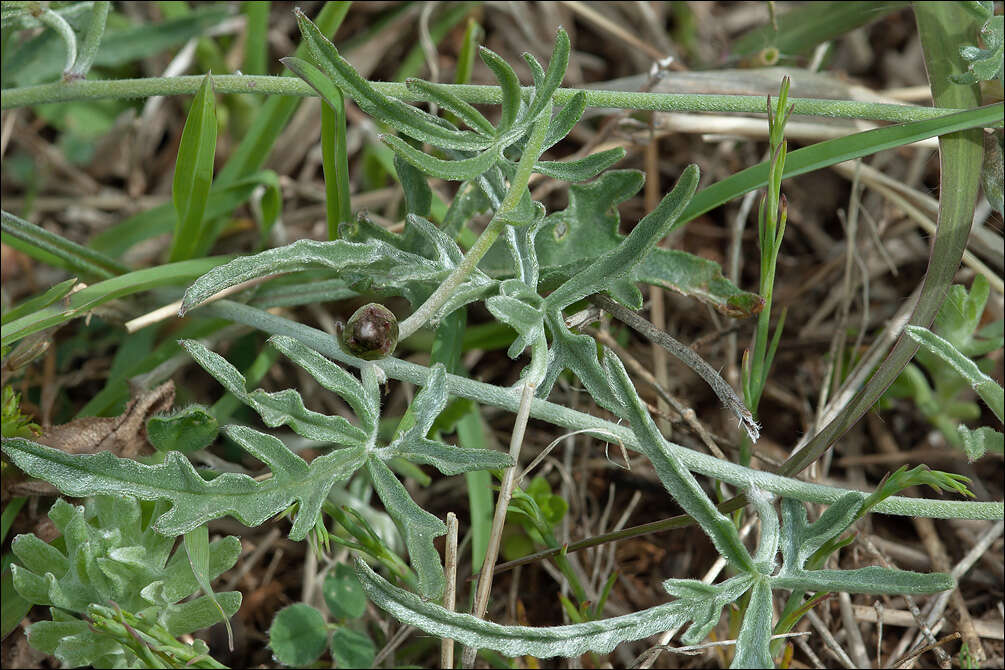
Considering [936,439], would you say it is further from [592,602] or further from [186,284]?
[186,284]

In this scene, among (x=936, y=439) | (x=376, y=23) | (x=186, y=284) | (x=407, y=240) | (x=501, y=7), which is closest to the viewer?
(x=407, y=240)

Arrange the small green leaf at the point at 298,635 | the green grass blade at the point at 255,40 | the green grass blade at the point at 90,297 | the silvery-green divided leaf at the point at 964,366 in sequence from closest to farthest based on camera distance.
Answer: the silvery-green divided leaf at the point at 964,366 → the green grass blade at the point at 90,297 → the small green leaf at the point at 298,635 → the green grass blade at the point at 255,40

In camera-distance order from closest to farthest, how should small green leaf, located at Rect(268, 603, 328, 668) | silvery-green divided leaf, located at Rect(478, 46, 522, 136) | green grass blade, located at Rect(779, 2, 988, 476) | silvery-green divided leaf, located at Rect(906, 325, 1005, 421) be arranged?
silvery-green divided leaf, located at Rect(478, 46, 522, 136), silvery-green divided leaf, located at Rect(906, 325, 1005, 421), green grass blade, located at Rect(779, 2, 988, 476), small green leaf, located at Rect(268, 603, 328, 668)

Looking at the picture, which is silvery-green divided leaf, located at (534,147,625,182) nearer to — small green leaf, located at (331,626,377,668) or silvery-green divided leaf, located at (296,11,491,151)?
silvery-green divided leaf, located at (296,11,491,151)

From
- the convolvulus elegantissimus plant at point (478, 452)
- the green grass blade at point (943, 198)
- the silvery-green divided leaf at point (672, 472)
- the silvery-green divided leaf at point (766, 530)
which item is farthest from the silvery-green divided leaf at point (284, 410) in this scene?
the green grass blade at point (943, 198)

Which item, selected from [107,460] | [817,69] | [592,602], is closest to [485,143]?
[107,460]

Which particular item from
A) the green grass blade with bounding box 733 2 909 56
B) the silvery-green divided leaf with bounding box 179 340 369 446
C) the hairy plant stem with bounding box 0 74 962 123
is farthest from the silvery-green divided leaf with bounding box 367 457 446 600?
the green grass blade with bounding box 733 2 909 56

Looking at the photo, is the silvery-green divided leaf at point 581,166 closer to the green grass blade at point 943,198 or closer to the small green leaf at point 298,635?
the green grass blade at point 943,198
